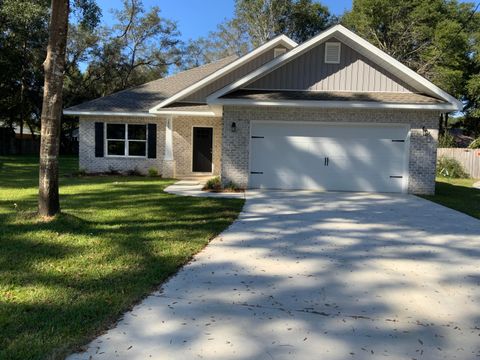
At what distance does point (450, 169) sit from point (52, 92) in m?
22.3

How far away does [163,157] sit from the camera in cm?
1706

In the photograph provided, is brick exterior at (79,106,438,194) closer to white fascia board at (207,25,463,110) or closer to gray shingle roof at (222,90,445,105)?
gray shingle roof at (222,90,445,105)

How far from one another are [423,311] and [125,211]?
5998 millimetres

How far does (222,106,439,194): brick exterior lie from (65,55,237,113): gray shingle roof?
5.60 metres

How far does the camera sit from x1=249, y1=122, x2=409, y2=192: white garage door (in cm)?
1254

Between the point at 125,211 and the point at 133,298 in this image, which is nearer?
the point at 133,298

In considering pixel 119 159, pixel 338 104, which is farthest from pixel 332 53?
pixel 119 159

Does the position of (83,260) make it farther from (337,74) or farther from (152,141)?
(152,141)

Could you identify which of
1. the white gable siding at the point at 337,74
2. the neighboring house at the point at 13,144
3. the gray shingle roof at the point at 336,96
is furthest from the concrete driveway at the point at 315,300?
the neighboring house at the point at 13,144

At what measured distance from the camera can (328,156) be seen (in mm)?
12641

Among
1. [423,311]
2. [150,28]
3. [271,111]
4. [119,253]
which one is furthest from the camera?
[150,28]

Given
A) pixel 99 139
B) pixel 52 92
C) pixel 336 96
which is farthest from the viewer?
pixel 99 139

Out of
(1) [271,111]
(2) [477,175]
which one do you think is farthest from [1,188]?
(2) [477,175]

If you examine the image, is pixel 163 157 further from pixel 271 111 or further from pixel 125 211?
pixel 125 211
